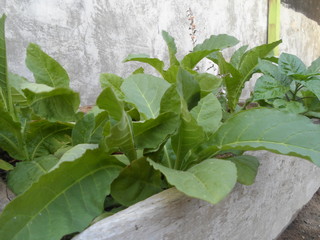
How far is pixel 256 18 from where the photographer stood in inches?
187

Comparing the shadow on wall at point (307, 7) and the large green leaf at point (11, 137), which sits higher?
the large green leaf at point (11, 137)

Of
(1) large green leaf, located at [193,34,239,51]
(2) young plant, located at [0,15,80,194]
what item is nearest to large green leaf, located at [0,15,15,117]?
(2) young plant, located at [0,15,80,194]

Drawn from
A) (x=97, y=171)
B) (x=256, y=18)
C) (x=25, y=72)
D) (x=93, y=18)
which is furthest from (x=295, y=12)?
(x=97, y=171)

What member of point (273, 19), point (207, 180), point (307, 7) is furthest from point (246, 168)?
point (307, 7)

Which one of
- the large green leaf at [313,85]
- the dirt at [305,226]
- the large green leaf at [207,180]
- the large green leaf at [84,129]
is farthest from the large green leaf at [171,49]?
the dirt at [305,226]

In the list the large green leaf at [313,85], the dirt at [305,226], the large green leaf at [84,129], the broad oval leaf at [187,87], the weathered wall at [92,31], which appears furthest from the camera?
the weathered wall at [92,31]

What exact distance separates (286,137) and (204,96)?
28 centimetres

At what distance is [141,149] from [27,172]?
30 cm

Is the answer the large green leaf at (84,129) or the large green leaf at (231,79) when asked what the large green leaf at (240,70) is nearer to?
the large green leaf at (231,79)

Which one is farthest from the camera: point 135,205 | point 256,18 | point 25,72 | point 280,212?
point 256,18

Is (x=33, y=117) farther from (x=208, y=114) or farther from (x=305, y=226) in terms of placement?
(x=305, y=226)

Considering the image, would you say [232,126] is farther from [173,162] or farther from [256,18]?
[256,18]

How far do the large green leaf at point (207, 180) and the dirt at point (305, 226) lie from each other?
103 cm

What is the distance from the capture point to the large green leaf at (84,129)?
86cm
